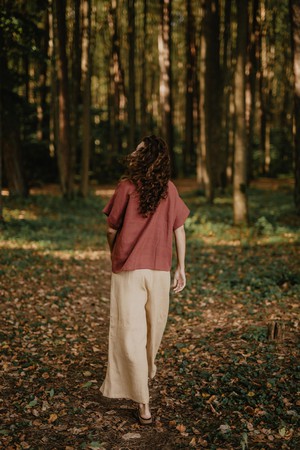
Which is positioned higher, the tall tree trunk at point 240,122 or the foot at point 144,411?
the tall tree trunk at point 240,122

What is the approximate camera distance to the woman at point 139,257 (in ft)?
13.7

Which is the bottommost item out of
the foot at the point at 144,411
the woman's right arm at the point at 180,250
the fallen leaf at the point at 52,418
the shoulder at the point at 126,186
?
the fallen leaf at the point at 52,418

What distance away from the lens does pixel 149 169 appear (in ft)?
13.5

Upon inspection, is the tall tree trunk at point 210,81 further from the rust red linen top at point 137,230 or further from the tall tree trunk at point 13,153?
the rust red linen top at point 137,230

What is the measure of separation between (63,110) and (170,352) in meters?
13.2

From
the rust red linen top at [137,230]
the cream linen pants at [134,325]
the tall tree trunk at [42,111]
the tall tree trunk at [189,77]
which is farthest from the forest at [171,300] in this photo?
the tall tree trunk at [189,77]

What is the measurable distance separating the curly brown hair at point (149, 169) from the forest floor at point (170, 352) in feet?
6.49

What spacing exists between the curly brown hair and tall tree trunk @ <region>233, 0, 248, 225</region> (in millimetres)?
9679

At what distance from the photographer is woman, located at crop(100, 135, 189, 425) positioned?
4.18 m

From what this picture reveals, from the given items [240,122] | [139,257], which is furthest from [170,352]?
[240,122]

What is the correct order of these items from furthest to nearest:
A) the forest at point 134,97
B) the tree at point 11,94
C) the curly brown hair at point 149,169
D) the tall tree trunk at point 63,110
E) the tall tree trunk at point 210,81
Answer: the tall tree trunk at point 210,81
the tall tree trunk at point 63,110
the forest at point 134,97
the tree at point 11,94
the curly brown hair at point 149,169

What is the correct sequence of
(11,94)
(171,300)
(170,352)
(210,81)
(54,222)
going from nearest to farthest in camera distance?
(170,352) < (171,300) < (11,94) < (54,222) < (210,81)

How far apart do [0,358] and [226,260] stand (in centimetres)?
623

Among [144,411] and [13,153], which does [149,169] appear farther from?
[13,153]
